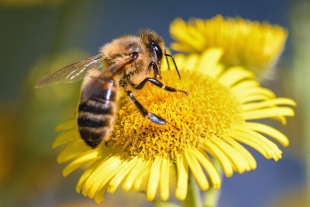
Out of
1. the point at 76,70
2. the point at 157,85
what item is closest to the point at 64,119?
the point at 76,70

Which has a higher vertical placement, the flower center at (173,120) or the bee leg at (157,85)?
the bee leg at (157,85)

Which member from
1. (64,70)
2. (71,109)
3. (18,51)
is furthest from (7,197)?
(18,51)

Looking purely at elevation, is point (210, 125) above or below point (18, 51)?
below

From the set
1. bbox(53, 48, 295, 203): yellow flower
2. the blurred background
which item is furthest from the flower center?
the blurred background

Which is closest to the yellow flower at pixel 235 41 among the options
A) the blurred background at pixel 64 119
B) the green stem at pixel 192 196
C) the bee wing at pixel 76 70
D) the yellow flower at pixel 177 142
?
the blurred background at pixel 64 119

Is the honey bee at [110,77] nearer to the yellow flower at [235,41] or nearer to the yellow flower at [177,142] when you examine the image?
the yellow flower at [177,142]

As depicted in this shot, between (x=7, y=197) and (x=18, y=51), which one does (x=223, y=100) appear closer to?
(x=7, y=197)

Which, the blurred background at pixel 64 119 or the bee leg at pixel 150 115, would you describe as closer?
the bee leg at pixel 150 115
